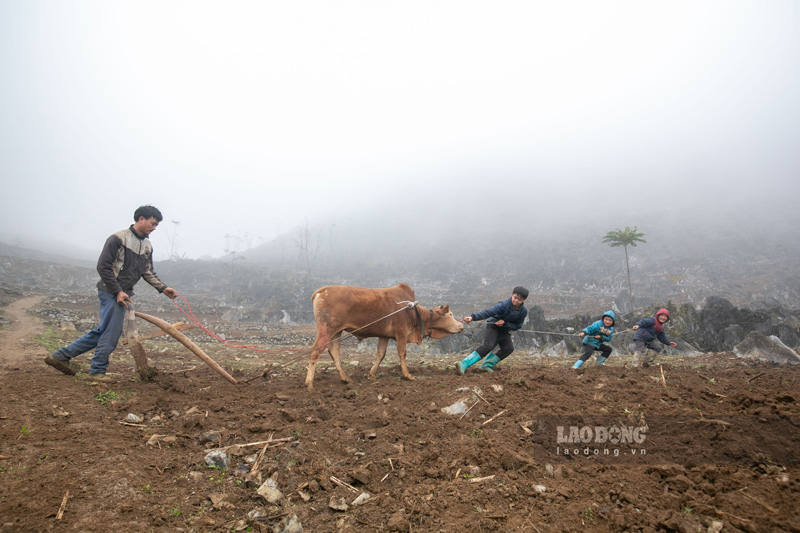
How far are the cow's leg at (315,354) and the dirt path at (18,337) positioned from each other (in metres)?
5.07

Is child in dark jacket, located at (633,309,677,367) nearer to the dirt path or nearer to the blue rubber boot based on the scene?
the blue rubber boot

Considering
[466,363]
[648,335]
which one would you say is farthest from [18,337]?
[648,335]

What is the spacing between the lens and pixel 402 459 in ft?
11.8

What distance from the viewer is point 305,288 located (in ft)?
135

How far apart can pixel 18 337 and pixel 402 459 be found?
37.7 feet

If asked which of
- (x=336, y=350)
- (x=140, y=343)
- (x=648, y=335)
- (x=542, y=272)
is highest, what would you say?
(x=140, y=343)

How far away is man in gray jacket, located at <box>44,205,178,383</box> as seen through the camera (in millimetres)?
5449

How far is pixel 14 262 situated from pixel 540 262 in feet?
196

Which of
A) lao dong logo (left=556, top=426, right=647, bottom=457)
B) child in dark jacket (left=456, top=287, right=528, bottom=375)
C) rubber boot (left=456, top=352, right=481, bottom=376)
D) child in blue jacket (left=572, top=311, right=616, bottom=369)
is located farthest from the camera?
child in blue jacket (left=572, top=311, right=616, bottom=369)

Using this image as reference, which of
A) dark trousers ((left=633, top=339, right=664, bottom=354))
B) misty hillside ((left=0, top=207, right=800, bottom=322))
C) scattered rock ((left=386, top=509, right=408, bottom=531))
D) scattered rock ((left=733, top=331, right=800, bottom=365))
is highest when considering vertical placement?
scattered rock ((left=386, top=509, right=408, bottom=531))

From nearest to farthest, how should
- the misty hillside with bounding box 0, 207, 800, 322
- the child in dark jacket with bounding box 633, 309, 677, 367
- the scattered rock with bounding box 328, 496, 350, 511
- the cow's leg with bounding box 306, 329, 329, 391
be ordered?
the scattered rock with bounding box 328, 496, 350, 511 → the cow's leg with bounding box 306, 329, 329, 391 → the child in dark jacket with bounding box 633, 309, 677, 367 → the misty hillside with bounding box 0, 207, 800, 322

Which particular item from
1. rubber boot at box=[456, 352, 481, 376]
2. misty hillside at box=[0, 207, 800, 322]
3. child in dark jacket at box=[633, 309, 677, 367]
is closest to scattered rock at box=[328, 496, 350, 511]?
rubber boot at box=[456, 352, 481, 376]

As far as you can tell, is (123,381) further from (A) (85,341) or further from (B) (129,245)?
(B) (129,245)

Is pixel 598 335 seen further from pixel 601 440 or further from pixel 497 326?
pixel 601 440
